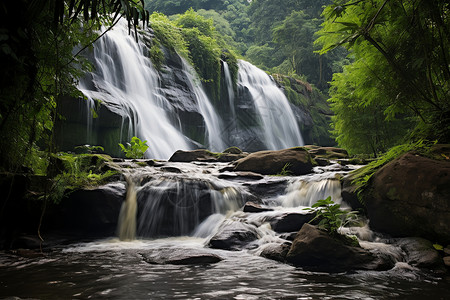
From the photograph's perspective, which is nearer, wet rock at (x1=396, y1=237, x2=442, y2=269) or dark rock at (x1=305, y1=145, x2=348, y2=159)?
wet rock at (x1=396, y1=237, x2=442, y2=269)

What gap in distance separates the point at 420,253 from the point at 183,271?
2.77 metres

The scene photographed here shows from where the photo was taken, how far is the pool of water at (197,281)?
273cm

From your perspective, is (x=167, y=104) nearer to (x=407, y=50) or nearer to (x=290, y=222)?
(x=290, y=222)

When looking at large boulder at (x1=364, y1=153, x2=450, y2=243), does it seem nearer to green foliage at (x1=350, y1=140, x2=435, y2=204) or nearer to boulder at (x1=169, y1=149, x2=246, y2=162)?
green foliage at (x1=350, y1=140, x2=435, y2=204)

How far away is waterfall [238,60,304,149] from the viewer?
2059cm

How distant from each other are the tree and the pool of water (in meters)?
2.87

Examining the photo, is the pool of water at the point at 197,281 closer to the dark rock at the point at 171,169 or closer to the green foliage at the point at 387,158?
the green foliage at the point at 387,158

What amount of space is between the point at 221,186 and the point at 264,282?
4.12 meters

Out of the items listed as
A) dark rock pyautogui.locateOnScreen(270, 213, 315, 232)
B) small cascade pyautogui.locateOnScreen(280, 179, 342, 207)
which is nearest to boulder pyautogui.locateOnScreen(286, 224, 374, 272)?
dark rock pyautogui.locateOnScreen(270, 213, 315, 232)

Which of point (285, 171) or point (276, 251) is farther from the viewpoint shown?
point (285, 171)

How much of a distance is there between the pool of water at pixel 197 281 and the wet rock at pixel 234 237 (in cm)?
53

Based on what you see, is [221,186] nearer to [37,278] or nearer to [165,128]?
[37,278]

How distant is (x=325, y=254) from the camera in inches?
145

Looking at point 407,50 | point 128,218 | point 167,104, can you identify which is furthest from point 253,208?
point 167,104
